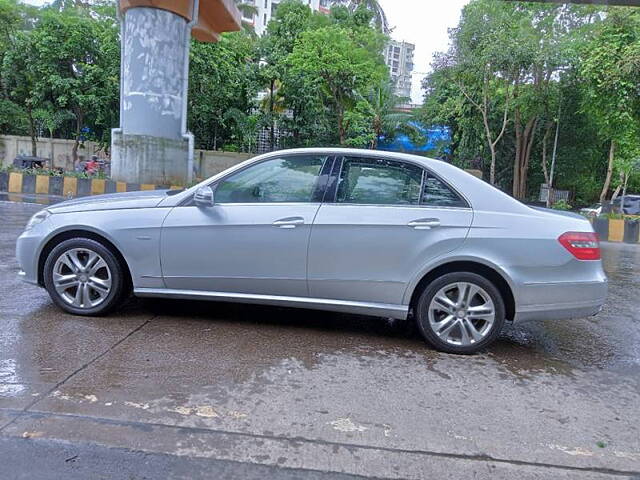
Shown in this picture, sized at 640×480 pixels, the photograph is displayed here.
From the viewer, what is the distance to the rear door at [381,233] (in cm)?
438

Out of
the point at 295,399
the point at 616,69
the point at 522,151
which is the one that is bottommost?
the point at 295,399

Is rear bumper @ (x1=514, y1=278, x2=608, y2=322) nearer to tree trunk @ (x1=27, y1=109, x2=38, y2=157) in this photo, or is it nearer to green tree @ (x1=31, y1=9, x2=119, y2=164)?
green tree @ (x1=31, y1=9, x2=119, y2=164)

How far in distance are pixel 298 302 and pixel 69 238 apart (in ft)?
6.70

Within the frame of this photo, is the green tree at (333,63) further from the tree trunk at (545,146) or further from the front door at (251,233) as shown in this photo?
the front door at (251,233)

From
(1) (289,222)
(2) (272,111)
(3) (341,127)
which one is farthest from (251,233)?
(2) (272,111)

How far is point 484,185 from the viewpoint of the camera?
179 inches

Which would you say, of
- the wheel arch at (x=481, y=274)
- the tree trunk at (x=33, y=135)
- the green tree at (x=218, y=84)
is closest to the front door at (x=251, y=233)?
the wheel arch at (x=481, y=274)

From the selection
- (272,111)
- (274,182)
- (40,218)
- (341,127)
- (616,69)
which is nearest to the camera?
(274,182)

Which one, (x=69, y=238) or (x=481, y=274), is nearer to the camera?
(x=481, y=274)

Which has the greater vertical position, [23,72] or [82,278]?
[23,72]

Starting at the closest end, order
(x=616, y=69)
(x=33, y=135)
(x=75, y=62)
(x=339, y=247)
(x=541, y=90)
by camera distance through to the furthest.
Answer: (x=339, y=247) → (x=616, y=69) → (x=75, y=62) → (x=541, y=90) → (x=33, y=135)

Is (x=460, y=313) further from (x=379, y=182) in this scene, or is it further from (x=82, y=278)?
(x=82, y=278)

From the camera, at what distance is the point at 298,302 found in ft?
15.0

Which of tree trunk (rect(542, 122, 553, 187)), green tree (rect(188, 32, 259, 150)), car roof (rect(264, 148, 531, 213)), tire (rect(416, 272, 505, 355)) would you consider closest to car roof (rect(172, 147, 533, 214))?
car roof (rect(264, 148, 531, 213))
